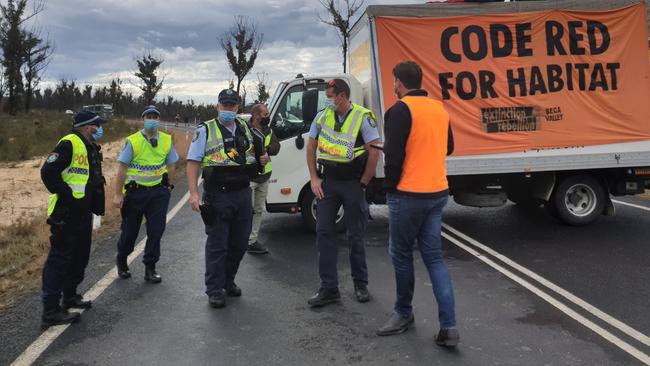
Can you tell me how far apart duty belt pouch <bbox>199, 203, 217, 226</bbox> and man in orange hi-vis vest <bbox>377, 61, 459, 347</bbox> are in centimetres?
163

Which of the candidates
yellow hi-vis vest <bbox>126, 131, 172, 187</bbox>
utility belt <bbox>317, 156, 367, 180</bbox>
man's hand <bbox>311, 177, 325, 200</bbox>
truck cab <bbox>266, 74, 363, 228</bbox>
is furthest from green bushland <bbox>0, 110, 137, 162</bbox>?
utility belt <bbox>317, 156, 367, 180</bbox>

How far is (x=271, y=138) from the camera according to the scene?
6504 millimetres

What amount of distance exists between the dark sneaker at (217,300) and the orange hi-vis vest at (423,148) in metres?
1.96

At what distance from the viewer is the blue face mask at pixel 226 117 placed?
480 cm

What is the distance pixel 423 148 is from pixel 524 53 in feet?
13.0

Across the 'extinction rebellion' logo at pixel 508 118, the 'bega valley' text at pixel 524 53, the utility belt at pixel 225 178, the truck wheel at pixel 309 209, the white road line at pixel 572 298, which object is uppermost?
the 'bega valley' text at pixel 524 53

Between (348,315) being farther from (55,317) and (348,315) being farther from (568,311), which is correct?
(55,317)

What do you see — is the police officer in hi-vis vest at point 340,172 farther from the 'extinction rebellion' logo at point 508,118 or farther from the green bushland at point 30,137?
the green bushland at point 30,137

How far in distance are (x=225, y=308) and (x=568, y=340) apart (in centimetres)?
277

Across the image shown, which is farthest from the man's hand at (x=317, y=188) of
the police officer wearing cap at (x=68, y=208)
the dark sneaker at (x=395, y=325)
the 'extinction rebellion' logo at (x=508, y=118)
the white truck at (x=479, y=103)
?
the 'extinction rebellion' logo at (x=508, y=118)

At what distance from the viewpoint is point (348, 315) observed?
4566 millimetres

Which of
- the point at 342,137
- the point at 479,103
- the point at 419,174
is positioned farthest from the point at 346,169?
the point at 479,103

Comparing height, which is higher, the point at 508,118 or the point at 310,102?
the point at 310,102

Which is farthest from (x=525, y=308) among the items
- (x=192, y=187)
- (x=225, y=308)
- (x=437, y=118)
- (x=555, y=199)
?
(x=555, y=199)
